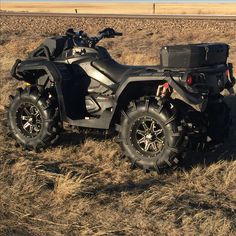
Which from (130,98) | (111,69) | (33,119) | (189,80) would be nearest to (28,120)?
(33,119)

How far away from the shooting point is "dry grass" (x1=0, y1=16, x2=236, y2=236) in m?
3.98

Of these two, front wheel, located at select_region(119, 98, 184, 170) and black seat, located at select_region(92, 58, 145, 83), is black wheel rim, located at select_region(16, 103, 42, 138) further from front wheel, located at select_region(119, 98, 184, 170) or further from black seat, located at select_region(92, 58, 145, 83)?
front wheel, located at select_region(119, 98, 184, 170)

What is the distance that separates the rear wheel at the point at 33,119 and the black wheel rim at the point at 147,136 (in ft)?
4.13

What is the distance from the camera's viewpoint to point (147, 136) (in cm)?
537

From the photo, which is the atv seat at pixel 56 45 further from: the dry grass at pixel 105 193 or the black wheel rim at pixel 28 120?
the dry grass at pixel 105 193

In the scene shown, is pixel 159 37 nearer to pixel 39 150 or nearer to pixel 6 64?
pixel 6 64

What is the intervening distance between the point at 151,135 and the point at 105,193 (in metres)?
1.00

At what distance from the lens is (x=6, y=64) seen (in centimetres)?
1344

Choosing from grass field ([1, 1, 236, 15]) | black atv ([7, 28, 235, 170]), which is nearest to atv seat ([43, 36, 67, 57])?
black atv ([7, 28, 235, 170])

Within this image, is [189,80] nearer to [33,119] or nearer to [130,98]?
[130,98]

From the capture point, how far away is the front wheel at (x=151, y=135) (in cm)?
508

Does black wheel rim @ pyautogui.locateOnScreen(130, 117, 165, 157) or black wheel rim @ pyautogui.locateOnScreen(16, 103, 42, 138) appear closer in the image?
black wheel rim @ pyautogui.locateOnScreen(130, 117, 165, 157)

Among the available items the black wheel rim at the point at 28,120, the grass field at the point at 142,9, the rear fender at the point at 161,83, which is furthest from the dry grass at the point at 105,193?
the grass field at the point at 142,9

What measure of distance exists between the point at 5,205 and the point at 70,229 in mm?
857
